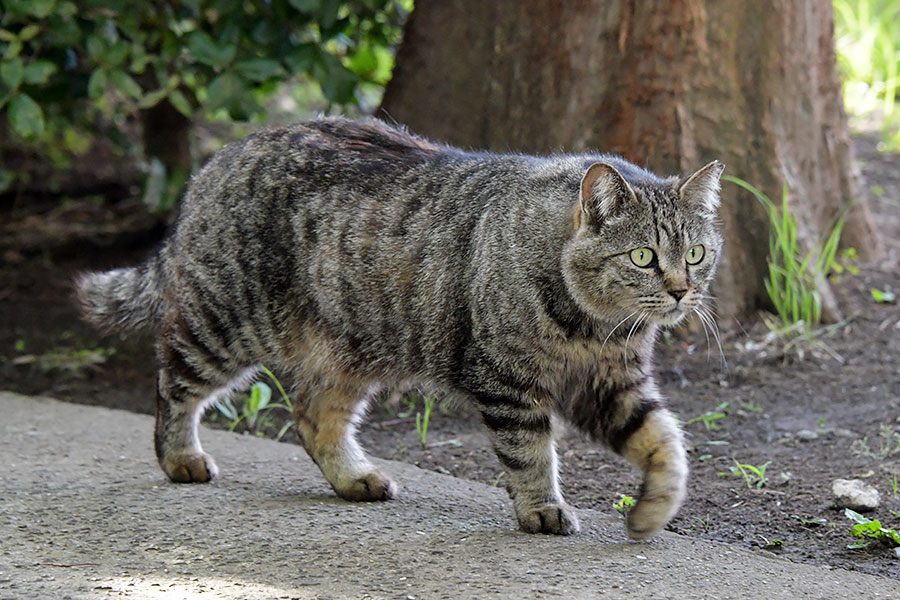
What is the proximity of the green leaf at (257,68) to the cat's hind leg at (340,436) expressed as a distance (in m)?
1.79

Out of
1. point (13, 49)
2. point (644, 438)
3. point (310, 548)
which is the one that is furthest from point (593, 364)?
point (13, 49)

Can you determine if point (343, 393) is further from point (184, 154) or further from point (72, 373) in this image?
point (184, 154)

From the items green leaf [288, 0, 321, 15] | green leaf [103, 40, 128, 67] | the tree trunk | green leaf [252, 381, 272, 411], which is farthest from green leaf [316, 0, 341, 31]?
green leaf [252, 381, 272, 411]

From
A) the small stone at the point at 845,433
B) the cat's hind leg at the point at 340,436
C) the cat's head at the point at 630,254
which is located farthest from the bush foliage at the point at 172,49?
the small stone at the point at 845,433

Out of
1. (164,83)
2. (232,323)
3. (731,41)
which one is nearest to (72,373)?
(164,83)

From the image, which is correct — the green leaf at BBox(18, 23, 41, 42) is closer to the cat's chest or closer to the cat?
the cat

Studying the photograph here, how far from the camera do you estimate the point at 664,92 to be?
4855 millimetres

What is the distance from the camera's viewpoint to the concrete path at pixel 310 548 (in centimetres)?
273

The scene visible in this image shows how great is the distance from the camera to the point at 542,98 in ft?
16.5

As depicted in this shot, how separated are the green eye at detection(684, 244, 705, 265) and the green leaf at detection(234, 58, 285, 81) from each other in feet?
8.26

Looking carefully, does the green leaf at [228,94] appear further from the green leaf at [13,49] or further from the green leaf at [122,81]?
the green leaf at [13,49]

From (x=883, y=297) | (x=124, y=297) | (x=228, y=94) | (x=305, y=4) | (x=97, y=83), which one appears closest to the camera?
(x=124, y=297)

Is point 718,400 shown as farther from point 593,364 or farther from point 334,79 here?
point 334,79

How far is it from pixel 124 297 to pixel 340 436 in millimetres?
1032
